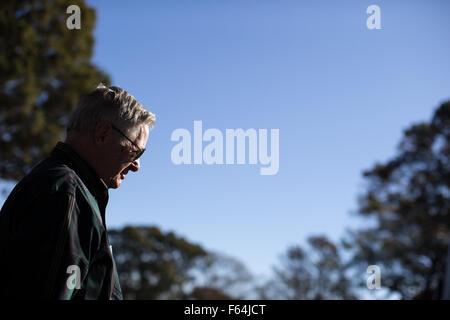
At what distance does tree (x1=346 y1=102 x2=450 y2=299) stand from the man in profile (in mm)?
18257

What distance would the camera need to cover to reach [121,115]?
6.32 feet

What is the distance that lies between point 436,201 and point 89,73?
46.4 feet

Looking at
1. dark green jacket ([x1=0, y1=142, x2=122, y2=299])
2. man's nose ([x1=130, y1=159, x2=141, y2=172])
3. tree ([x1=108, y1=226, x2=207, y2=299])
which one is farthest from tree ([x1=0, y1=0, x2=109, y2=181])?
tree ([x1=108, y1=226, x2=207, y2=299])

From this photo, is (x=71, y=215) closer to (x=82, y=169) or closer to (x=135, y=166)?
Result: (x=82, y=169)

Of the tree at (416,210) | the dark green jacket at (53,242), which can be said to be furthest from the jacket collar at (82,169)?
the tree at (416,210)

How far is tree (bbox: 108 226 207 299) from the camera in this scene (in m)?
31.9

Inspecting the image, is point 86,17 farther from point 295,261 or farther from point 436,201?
point 295,261

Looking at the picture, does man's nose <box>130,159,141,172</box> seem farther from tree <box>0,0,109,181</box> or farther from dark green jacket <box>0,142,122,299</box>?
tree <box>0,0,109,181</box>

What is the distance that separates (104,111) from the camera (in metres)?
1.91

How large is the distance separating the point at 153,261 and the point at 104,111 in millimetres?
32805

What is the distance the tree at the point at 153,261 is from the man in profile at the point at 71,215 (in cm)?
3091

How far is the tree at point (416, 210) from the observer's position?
18.5 metres

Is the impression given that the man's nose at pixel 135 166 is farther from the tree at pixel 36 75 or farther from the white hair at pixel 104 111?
the tree at pixel 36 75
